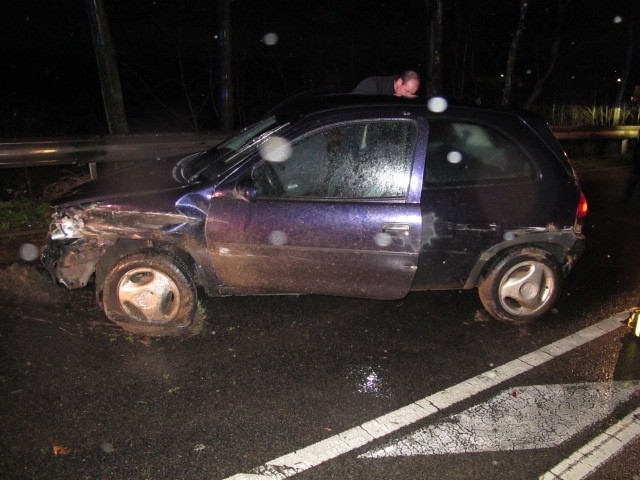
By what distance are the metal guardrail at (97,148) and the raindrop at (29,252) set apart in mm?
1305

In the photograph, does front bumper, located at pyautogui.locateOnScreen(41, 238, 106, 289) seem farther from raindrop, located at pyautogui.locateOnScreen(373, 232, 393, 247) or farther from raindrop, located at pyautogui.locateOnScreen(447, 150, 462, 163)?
raindrop, located at pyautogui.locateOnScreen(447, 150, 462, 163)

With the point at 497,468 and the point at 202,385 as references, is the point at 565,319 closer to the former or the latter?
the point at 497,468

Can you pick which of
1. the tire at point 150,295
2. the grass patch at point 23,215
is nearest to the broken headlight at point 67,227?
the tire at point 150,295

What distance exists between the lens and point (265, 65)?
16266mm

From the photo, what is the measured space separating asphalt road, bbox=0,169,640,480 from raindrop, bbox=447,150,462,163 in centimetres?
133

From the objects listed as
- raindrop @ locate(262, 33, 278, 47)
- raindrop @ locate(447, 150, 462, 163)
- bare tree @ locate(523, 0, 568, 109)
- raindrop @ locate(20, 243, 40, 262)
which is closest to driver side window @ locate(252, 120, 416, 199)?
raindrop @ locate(447, 150, 462, 163)

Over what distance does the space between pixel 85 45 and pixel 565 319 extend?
20839 millimetres

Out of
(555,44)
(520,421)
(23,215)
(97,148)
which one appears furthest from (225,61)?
(520,421)

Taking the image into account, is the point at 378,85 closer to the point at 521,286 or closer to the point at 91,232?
the point at 521,286

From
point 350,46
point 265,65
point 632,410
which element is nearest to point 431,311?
point 632,410

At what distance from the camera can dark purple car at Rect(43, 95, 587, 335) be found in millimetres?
3654

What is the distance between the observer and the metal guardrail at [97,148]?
612cm

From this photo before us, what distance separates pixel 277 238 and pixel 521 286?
2.04 metres

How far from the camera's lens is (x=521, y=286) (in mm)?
4250
